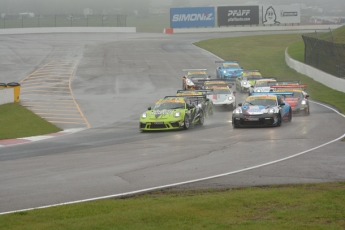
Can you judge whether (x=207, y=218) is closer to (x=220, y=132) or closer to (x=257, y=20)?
(x=220, y=132)

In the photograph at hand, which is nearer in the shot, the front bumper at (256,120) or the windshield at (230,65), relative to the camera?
the front bumper at (256,120)

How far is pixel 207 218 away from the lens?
7.64 m

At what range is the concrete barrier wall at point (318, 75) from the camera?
35000 millimetres

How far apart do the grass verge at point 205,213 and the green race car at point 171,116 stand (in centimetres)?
1177

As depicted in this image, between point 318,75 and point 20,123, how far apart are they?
892 inches

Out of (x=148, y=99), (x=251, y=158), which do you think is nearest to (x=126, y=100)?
(x=148, y=99)

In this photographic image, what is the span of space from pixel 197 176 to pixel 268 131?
9020 millimetres

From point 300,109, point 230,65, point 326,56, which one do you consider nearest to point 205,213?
point 300,109

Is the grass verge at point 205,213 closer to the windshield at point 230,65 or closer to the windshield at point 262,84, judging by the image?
the windshield at point 262,84

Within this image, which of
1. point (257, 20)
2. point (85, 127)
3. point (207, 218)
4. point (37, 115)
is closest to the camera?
point (207, 218)

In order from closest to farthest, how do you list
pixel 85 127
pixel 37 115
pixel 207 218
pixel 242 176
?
pixel 207 218
pixel 242 176
pixel 85 127
pixel 37 115

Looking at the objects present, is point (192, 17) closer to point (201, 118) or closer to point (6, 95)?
point (6, 95)

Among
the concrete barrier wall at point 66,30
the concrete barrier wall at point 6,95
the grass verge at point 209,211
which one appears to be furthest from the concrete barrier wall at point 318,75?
the concrete barrier wall at point 66,30

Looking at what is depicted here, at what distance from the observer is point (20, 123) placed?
80.7 ft
